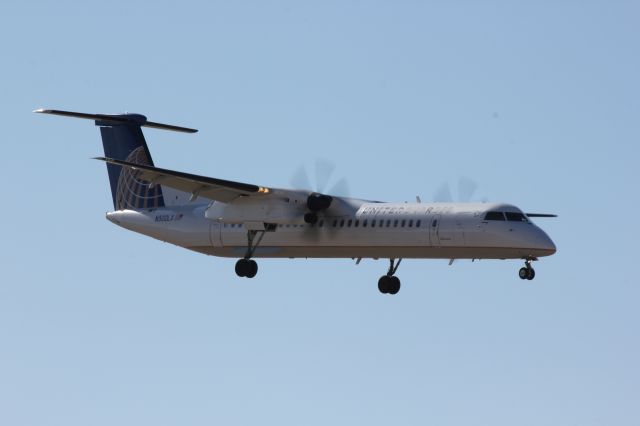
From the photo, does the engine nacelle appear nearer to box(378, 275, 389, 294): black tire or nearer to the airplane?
the airplane

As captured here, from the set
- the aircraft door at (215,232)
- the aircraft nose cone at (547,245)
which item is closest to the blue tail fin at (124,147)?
the aircraft door at (215,232)

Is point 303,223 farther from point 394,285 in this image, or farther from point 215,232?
point 394,285

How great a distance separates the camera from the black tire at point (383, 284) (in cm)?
4353

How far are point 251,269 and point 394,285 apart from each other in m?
4.73

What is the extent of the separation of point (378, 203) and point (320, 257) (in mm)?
2540

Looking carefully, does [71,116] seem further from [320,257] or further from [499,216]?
[499,216]

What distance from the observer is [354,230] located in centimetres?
4147

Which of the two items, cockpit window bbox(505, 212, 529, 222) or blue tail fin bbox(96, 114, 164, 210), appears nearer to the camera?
cockpit window bbox(505, 212, 529, 222)

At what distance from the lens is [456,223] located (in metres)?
39.4

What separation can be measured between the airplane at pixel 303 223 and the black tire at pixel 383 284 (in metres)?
0.04

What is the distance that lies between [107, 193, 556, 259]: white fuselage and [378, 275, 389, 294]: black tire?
231 cm

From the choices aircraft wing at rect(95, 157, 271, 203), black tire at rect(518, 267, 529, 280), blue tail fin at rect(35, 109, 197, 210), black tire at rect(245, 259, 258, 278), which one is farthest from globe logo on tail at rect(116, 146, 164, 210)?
black tire at rect(518, 267, 529, 280)

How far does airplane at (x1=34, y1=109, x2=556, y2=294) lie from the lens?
128 feet


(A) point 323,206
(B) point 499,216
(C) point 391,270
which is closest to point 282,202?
(A) point 323,206
